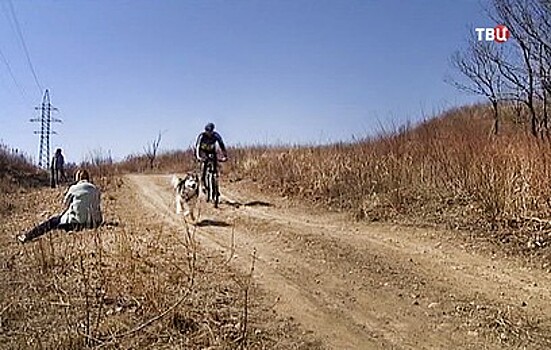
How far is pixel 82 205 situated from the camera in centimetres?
1129

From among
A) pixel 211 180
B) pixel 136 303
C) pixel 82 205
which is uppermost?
pixel 211 180

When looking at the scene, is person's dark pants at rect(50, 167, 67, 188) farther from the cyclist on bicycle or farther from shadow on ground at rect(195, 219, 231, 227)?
shadow on ground at rect(195, 219, 231, 227)

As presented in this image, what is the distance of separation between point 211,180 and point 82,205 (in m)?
3.82

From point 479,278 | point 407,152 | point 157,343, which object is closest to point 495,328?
point 479,278

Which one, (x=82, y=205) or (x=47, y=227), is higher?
(x=82, y=205)

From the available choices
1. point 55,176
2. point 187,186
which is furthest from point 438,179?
point 55,176

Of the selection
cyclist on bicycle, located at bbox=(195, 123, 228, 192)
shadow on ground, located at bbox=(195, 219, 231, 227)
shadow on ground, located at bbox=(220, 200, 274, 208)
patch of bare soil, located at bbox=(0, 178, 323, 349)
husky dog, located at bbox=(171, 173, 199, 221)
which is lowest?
patch of bare soil, located at bbox=(0, 178, 323, 349)

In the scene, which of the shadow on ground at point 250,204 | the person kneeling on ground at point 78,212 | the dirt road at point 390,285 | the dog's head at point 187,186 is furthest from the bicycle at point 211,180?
the person kneeling on ground at point 78,212

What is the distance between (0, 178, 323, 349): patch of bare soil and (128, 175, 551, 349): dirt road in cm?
33

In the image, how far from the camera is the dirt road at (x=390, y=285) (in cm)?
562

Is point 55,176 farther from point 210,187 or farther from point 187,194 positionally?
point 187,194

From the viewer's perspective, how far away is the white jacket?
439 inches

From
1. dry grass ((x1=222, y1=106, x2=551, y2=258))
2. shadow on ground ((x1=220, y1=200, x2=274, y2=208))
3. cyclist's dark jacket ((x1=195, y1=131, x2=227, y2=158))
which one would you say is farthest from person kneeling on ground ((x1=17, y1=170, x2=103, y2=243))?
dry grass ((x1=222, y1=106, x2=551, y2=258))

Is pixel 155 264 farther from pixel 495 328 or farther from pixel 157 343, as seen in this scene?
pixel 495 328
